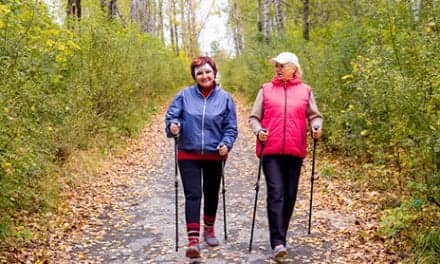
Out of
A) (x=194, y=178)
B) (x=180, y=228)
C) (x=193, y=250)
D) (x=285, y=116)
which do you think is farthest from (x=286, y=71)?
(x=180, y=228)

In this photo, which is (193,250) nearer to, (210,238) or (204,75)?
(210,238)

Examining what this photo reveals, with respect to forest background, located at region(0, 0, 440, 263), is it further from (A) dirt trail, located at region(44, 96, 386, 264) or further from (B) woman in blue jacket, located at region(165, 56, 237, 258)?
(B) woman in blue jacket, located at region(165, 56, 237, 258)

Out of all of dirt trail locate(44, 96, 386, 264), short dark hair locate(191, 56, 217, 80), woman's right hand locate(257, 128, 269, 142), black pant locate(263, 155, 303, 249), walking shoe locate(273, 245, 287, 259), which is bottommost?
dirt trail locate(44, 96, 386, 264)

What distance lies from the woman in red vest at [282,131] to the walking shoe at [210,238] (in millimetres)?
733

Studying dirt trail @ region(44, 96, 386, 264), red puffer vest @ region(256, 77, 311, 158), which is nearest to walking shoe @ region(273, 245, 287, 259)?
dirt trail @ region(44, 96, 386, 264)

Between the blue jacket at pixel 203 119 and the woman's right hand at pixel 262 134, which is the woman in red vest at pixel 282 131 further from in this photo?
the blue jacket at pixel 203 119

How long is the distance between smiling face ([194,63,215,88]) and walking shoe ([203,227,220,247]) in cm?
162

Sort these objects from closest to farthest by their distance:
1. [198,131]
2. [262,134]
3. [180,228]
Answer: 1. [262,134]
2. [198,131]
3. [180,228]

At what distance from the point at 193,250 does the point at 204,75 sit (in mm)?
1771

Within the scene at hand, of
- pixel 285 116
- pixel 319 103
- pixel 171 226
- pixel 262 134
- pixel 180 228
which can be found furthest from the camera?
pixel 319 103

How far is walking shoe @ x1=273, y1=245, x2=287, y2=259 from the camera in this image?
5.55 meters

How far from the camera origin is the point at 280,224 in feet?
18.3

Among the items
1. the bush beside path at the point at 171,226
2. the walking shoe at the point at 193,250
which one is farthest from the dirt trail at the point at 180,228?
the walking shoe at the point at 193,250

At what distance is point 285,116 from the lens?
5.52 m
